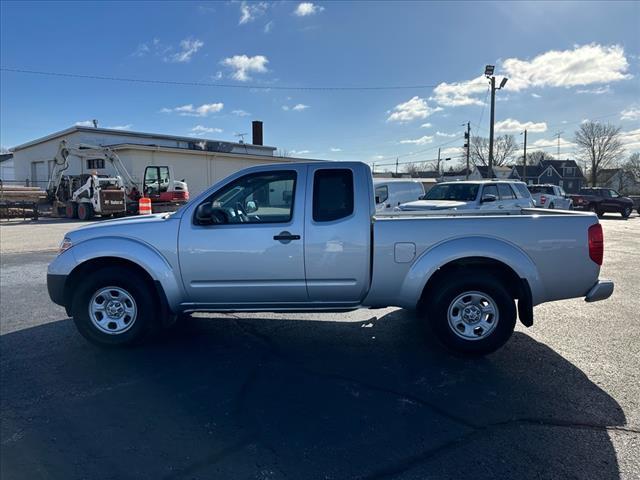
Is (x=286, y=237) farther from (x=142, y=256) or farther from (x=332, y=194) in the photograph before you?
(x=142, y=256)

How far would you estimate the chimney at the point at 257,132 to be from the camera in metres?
46.6

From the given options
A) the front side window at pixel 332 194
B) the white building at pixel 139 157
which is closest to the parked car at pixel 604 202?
the white building at pixel 139 157

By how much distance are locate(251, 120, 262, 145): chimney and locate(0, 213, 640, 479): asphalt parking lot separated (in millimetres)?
43208

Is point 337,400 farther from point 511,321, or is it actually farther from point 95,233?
point 95,233

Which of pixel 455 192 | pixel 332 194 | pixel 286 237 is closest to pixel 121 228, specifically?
pixel 286 237

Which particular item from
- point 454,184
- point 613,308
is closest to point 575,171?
point 454,184

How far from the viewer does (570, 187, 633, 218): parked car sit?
26.4 m

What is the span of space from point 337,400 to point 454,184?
10734 mm

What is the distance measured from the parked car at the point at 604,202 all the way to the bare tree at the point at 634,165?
57.9 metres

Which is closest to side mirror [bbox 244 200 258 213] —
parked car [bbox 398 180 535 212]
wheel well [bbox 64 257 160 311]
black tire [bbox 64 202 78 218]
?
wheel well [bbox 64 257 160 311]

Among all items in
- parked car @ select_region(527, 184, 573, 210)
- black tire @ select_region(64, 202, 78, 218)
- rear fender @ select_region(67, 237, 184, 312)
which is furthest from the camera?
black tire @ select_region(64, 202, 78, 218)

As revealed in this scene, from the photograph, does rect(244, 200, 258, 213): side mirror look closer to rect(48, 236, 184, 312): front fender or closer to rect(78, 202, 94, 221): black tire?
rect(48, 236, 184, 312): front fender

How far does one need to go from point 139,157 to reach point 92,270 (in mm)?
25797

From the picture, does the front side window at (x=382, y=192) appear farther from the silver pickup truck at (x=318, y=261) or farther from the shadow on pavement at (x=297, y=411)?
the silver pickup truck at (x=318, y=261)
